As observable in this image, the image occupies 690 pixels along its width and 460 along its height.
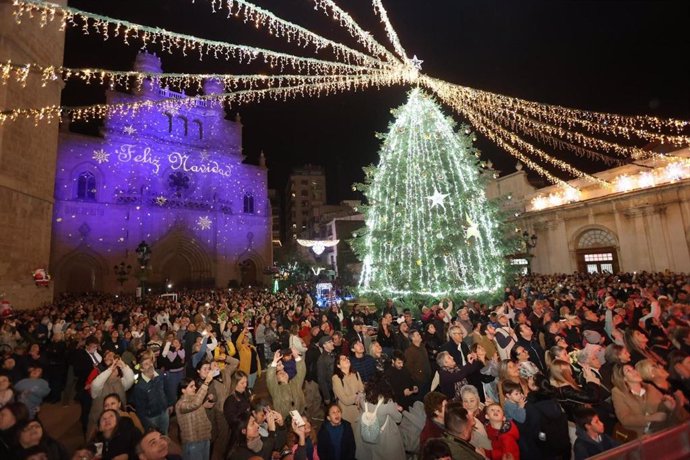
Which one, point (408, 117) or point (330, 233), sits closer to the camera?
point (408, 117)

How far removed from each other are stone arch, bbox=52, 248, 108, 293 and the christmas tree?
80.4 ft

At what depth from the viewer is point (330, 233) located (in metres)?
50.1

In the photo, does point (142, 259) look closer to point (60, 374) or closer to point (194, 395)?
point (60, 374)

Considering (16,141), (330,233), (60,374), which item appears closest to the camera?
(60,374)

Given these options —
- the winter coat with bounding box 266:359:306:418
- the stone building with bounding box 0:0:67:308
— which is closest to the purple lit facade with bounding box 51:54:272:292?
the stone building with bounding box 0:0:67:308

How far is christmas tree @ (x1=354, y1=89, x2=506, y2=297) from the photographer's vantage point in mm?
11875

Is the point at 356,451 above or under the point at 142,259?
under

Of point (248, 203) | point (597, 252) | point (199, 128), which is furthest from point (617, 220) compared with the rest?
point (199, 128)

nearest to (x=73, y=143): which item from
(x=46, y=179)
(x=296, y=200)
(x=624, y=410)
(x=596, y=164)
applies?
(x=46, y=179)

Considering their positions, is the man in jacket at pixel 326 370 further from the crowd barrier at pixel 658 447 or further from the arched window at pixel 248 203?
the arched window at pixel 248 203

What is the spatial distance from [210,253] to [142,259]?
1165 centimetres

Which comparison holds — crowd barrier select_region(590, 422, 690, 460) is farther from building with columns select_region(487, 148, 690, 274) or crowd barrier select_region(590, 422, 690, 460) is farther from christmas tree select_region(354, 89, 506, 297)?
building with columns select_region(487, 148, 690, 274)

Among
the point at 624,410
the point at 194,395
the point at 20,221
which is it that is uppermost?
the point at 20,221

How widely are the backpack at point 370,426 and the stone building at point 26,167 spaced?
1716cm
